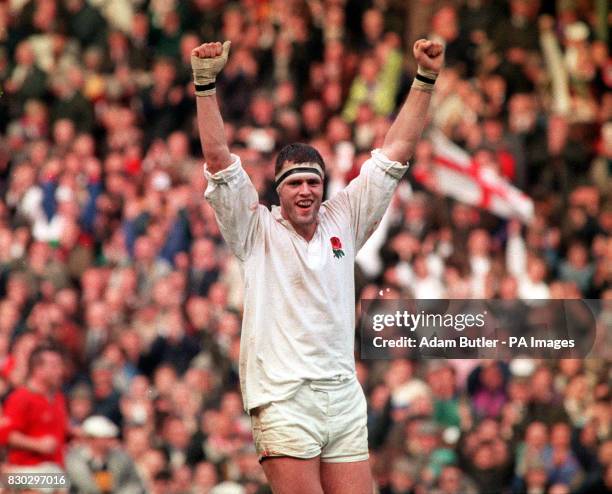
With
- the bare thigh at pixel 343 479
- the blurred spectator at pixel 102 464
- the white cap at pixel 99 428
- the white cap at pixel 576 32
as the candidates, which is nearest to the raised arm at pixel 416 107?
the bare thigh at pixel 343 479

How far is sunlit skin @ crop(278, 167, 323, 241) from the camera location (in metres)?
8.09

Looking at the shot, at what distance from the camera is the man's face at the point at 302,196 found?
8.09 meters

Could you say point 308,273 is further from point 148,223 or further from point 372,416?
point 148,223

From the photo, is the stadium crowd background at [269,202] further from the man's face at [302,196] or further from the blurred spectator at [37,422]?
the man's face at [302,196]

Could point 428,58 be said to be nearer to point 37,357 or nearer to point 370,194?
point 370,194

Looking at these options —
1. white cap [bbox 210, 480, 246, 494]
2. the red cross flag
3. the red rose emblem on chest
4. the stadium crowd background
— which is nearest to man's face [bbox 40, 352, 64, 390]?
the stadium crowd background

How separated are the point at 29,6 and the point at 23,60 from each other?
91 centimetres

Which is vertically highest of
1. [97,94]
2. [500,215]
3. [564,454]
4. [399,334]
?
[97,94]

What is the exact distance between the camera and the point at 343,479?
316 inches

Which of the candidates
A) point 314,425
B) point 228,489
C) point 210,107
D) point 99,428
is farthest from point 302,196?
point 228,489

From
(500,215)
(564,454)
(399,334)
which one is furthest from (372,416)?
(399,334)

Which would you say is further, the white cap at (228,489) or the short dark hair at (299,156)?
the white cap at (228,489)

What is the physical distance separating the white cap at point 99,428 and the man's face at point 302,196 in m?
6.38

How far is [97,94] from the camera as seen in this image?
20266 millimetres
